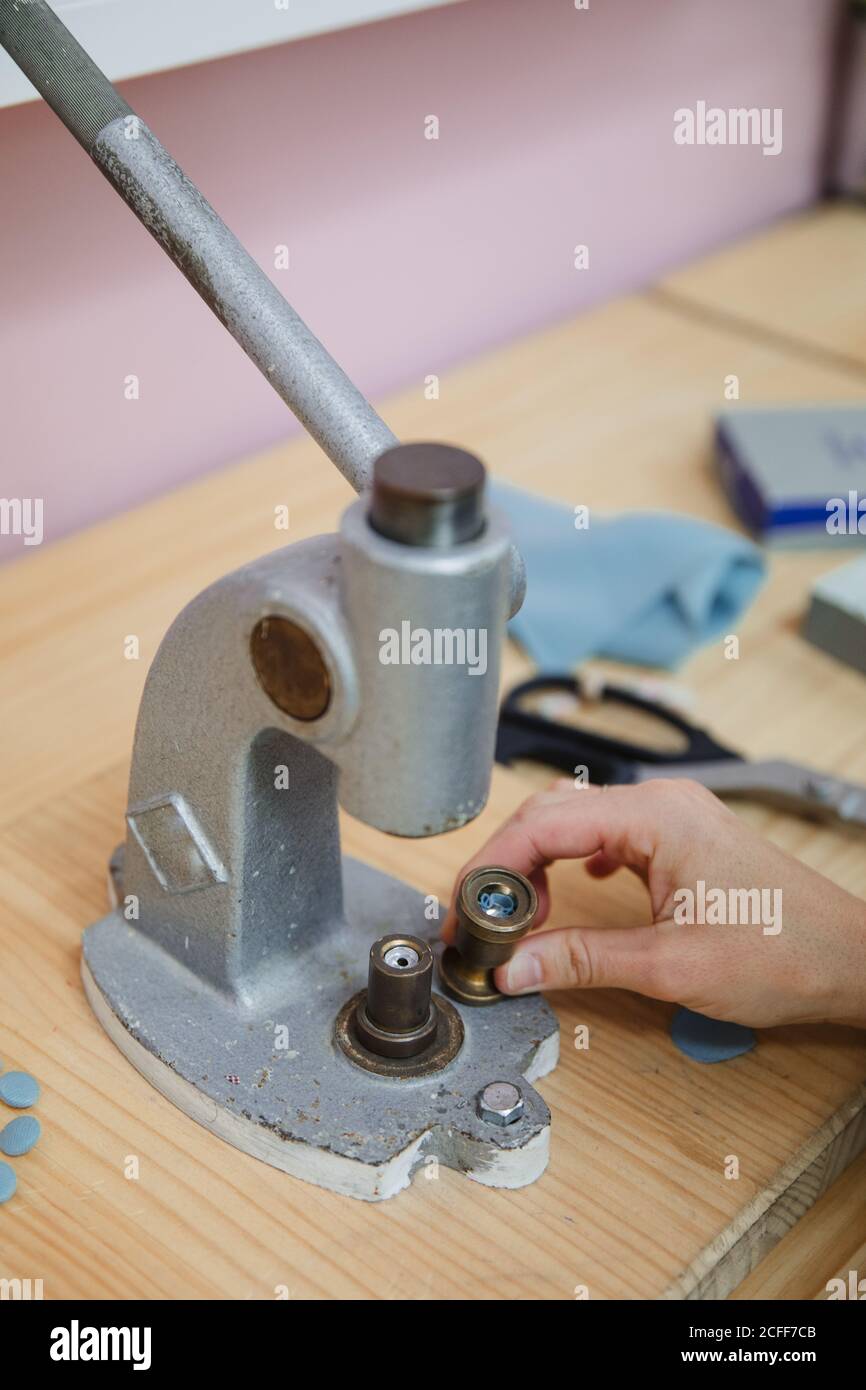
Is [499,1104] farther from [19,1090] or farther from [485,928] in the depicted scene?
[19,1090]

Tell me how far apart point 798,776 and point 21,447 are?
0.62 m

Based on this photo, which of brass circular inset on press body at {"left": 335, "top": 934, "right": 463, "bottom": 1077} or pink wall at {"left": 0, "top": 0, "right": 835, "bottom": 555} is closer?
brass circular inset on press body at {"left": 335, "top": 934, "right": 463, "bottom": 1077}

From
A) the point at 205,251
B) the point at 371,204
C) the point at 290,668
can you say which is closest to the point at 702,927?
the point at 290,668

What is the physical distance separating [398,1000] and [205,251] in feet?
1.13

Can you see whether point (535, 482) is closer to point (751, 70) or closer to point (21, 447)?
point (21, 447)

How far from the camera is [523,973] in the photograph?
72cm

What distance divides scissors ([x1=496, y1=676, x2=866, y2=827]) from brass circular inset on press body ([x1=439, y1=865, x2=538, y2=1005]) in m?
0.21

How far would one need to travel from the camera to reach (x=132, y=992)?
718 millimetres

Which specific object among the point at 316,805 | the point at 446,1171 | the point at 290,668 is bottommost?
the point at 446,1171

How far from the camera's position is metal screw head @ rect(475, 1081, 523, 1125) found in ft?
2.18

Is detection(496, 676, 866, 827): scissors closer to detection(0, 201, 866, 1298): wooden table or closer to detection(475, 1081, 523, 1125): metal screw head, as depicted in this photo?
detection(0, 201, 866, 1298): wooden table

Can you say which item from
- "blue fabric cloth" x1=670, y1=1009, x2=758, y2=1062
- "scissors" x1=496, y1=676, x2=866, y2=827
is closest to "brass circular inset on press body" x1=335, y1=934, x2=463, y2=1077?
"blue fabric cloth" x1=670, y1=1009, x2=758, y2=1062

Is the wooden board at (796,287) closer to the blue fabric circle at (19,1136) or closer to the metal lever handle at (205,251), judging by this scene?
the metal lever handle at (205,251)

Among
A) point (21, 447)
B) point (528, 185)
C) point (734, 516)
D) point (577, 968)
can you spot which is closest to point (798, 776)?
point (577, 968)
